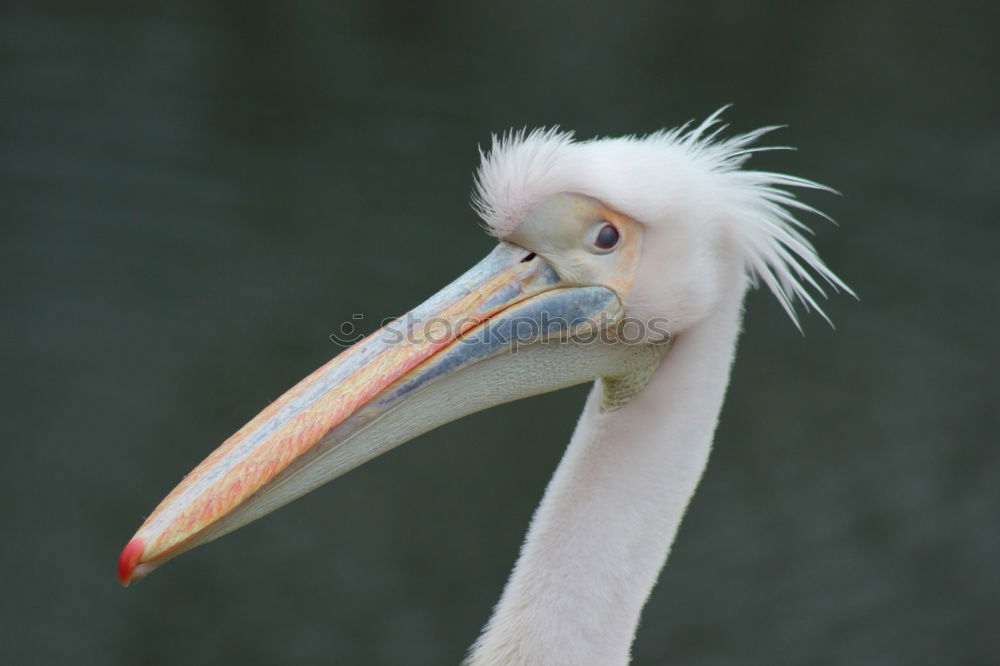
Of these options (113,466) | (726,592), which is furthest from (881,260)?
(113,466)

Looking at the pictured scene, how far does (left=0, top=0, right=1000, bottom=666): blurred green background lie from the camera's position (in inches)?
161

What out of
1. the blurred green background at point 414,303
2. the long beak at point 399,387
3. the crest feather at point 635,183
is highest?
the blurred green background at point 414,303

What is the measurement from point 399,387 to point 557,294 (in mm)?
321

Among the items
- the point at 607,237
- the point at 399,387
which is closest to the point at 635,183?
the point at 607,237

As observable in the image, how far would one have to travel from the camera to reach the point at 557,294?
1984 mm

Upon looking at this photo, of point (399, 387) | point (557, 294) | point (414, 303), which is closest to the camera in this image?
point (399, 387)

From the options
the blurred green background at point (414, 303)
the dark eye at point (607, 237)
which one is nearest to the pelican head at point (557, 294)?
the dark eye at point (607, 237)

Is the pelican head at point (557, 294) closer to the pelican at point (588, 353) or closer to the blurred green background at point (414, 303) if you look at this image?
the pelican at point (588, 353)

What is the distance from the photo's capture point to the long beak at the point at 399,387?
5.71ft

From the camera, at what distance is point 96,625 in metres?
3.95

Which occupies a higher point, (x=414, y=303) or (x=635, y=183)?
(x=414, y=303)

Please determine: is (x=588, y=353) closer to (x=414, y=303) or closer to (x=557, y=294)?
(x=557, y=294)

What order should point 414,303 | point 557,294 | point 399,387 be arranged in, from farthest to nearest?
point 414,303 < point 557,294 < point 399,387

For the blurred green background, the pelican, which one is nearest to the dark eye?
the pelican
